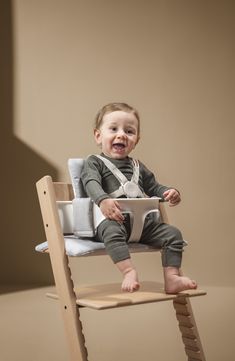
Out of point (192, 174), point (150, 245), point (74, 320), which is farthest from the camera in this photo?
point (192, 174)

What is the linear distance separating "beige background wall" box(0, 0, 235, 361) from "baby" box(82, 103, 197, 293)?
1.11 m

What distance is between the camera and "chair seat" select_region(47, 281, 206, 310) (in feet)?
3.18

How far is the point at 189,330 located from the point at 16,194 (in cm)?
134

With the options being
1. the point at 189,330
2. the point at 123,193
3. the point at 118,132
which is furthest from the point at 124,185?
the point at 189,330

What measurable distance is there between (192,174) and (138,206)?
1262 mm

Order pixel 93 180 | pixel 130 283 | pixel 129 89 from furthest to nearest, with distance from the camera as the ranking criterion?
1. pixel 129 89
2. pixel 93 180
3. pixel 130 283

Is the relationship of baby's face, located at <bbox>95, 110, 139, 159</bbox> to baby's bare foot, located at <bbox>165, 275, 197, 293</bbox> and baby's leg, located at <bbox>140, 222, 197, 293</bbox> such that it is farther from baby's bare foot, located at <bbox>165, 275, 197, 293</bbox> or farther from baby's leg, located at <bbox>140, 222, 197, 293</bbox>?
baby's bare foot, located at <bbox>165, 275, 197, 293</bbox>

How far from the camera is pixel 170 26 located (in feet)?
7.70

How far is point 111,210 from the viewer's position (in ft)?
3.44

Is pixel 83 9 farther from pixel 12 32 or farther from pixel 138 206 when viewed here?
pixel 138 206

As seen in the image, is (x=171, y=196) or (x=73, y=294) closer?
(x=73, y=294)

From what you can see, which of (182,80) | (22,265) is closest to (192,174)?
(182,80)

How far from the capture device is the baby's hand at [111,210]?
3.44 ft

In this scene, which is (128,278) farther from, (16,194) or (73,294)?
(16,194)
